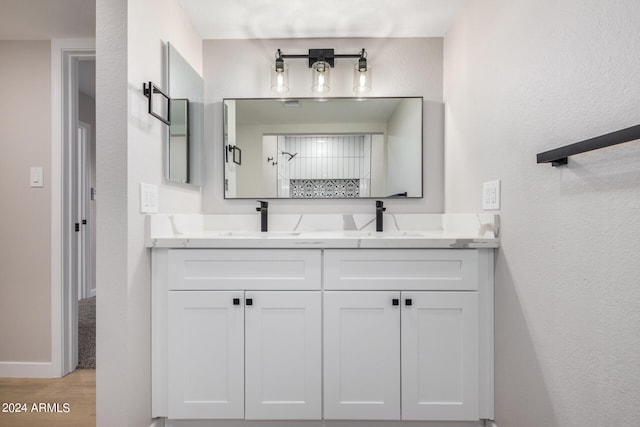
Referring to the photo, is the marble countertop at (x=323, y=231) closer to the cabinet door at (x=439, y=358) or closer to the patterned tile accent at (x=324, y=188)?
the patterned tile accent at (x=324, y=188)

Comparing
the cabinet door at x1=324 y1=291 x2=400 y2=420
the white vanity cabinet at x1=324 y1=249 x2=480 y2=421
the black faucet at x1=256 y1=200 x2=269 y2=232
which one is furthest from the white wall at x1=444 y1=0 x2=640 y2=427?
the black faucet at x1=256 y1=200 x2=269 y2=232

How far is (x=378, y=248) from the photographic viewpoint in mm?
1441

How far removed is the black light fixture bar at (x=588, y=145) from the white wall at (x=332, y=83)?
1.01 meters

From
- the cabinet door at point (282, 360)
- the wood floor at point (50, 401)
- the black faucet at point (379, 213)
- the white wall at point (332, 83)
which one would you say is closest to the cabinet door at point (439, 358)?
the cabinet door at point (282, 360)

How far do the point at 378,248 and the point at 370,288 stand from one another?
0.17 meters

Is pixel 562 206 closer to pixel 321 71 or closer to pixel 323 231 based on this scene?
pixel 323 231

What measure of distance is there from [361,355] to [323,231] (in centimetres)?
79

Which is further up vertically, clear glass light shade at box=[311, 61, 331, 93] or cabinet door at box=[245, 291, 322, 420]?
clear glass light shade at box=[311, 61, 331, 93]

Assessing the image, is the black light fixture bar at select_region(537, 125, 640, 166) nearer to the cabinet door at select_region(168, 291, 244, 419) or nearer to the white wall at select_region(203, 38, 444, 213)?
the white wall at select_region(203, 38, 444, 213)

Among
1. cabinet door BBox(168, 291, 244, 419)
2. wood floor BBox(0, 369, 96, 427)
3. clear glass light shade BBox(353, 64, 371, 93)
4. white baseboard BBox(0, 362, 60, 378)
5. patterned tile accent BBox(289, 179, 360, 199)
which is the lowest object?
wood floor BBox(0, 369, 96, 427)

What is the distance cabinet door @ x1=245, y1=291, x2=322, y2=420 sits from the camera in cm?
143

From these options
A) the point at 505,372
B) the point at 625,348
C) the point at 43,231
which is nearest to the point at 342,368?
the point at 505,372

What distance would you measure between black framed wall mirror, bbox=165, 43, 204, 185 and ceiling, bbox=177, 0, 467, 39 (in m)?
0.29

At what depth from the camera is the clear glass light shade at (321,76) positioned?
196 cm
